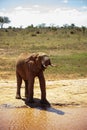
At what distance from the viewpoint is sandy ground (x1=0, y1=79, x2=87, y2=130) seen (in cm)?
948

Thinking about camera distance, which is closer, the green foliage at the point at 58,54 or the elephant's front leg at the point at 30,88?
Result: the elephant's front leg at the point at 30,88

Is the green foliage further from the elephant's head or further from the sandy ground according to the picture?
the elephant's head

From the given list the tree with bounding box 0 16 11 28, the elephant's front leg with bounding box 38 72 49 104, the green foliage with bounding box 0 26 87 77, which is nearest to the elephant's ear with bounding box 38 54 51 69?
the elephant's front leg with bounding box 38 72 49 104

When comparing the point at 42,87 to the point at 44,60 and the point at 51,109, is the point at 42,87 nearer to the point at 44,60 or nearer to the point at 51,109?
the point at 51,109

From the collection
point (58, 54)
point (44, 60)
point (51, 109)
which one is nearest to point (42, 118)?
point (51, 109)

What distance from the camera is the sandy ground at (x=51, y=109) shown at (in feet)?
31.1

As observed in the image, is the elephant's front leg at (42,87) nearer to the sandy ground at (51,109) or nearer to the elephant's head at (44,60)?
the sandy ground at (51,109)

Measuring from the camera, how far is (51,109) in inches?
437

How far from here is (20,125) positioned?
9.44 m

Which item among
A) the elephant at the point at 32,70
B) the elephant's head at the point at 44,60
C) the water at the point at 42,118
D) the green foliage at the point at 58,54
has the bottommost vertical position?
the water at the point at 42,118

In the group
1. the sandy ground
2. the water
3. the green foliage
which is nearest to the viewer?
the water

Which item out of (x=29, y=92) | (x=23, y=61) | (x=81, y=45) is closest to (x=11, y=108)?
(x=29, y=92)

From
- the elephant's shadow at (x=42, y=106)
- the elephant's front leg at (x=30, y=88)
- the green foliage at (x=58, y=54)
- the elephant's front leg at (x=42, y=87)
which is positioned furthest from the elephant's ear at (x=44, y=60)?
the green foliage at (x=58, y=54)

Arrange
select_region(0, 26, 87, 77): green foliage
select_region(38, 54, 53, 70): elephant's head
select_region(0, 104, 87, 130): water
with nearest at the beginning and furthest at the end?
select_region(0, 104, 87, 130): water
select_region(38, 54, 53, 70): elephant's head
select_region(0, 26, 87, 77): green foliage
